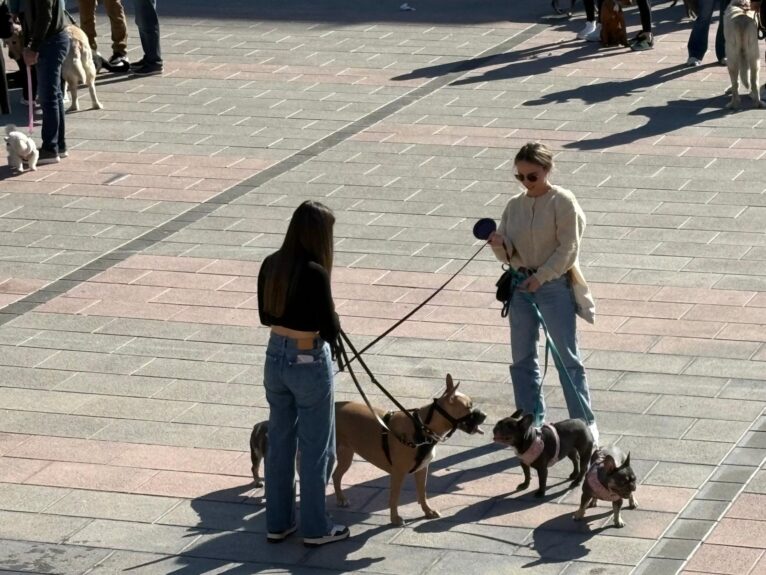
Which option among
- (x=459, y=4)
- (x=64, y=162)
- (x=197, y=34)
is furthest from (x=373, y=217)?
(x=459, y=4)

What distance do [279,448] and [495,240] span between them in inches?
65.7

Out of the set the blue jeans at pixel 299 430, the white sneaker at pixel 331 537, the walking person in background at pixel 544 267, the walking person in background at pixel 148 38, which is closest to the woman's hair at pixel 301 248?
the blue jeans at pixel 299 430

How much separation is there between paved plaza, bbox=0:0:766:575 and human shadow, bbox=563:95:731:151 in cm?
5

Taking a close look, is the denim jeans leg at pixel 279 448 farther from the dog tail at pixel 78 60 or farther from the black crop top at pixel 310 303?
the dog tail at pixel 78 60

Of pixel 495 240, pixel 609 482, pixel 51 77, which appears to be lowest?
pixel 609 482

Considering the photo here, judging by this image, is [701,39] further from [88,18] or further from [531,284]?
[531,284]

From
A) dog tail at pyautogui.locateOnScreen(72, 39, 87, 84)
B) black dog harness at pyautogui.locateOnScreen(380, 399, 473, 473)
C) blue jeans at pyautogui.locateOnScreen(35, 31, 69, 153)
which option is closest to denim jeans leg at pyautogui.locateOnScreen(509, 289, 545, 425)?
black dog harness at pyautogui.locateOnScreen(380, 399, 473, 473)

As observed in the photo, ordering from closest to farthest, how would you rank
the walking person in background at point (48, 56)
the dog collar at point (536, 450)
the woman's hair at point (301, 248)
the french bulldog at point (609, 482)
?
the woman's hair at point (301, 248) → the french bulldog at point (609, 482) → the dog collar at point (536, 450) → the walking person in background at point (48, 56)

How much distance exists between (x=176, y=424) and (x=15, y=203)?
5371mm

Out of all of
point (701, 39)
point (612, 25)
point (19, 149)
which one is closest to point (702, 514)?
point (19, 149)

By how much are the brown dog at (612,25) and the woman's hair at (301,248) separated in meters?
12.5

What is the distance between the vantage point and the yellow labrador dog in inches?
645

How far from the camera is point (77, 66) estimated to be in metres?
16.4

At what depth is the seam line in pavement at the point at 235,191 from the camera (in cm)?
1145
